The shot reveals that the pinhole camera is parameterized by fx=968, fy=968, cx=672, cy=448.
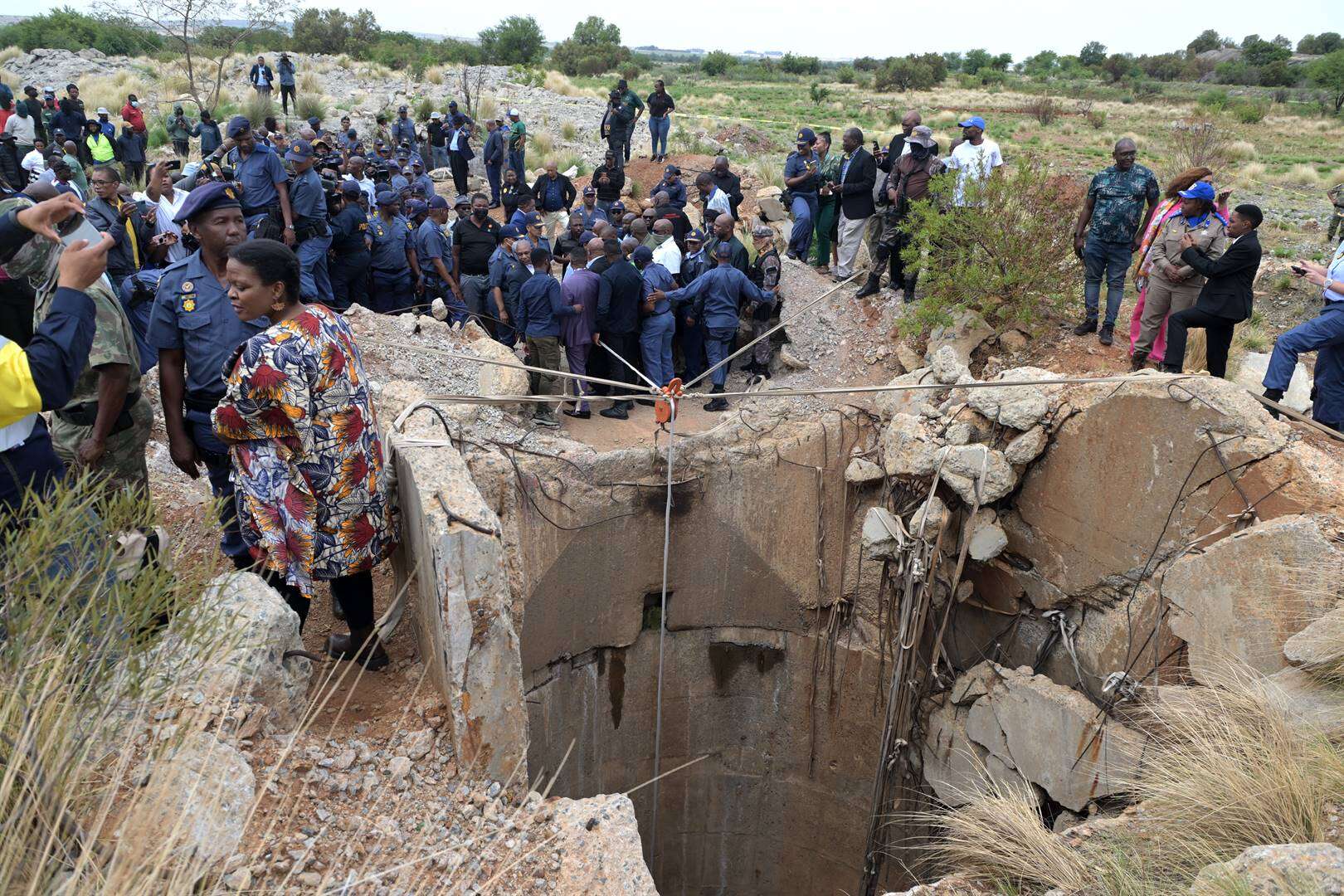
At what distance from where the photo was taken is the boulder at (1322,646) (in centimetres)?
430

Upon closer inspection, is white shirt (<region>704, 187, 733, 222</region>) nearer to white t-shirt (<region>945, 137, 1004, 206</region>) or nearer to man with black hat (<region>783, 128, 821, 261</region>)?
man with black hat (<region>783, 128, 821, 261</region>)

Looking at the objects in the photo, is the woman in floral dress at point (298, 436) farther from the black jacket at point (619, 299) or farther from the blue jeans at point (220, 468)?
the black jacket at point (619, 299)

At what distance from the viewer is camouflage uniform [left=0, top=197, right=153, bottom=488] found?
391 centimetres

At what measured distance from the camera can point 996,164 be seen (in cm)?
907

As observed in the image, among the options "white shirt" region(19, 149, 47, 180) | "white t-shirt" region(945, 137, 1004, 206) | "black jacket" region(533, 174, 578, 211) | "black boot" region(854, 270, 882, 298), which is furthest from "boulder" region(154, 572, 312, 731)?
"black jacket" region(533, 174, 578, 211)

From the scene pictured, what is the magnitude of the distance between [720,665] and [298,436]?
5586 millimetres

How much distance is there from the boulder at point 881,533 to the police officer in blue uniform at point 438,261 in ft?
15.0

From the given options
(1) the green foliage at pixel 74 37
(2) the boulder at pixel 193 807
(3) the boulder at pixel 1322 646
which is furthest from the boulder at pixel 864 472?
(1) the green foliage at pixel 74 37

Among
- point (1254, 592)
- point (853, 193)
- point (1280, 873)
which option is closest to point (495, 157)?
point (853, 193)

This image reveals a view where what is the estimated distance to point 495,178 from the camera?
16.0 m

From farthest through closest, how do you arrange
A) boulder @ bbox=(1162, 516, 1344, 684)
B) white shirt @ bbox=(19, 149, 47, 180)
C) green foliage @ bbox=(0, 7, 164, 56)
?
green foliage @ bbox=(0, 7, 164, 56), white shirt @ bbox=(19, 149, 47, 180), boulder @ bbox=(1162, 516, 1344, 684)

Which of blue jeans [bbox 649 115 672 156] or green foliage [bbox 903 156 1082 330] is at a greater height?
blue jeans [bbox 649 115 672 156]

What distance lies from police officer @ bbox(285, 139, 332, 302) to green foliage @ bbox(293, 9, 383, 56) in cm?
3093

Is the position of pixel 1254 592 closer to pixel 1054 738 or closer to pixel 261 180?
pixel 1054 738
